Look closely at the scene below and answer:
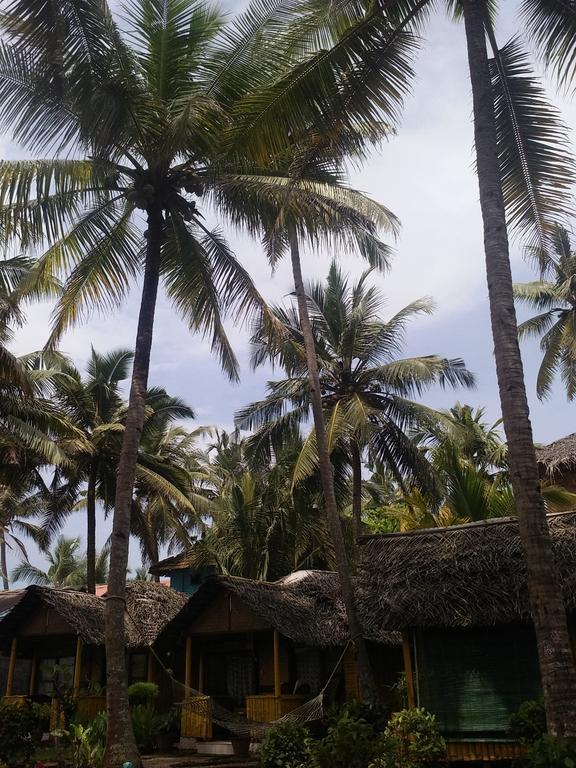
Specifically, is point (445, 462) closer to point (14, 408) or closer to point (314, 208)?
point (314, 208)

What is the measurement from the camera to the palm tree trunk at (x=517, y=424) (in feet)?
20.7

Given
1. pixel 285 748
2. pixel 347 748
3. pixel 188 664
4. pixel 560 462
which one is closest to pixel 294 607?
pixel 188 664

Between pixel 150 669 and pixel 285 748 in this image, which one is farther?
pixel 150 669

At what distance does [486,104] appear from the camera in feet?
28.0

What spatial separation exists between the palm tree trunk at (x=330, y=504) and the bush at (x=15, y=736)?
5487 millimetres

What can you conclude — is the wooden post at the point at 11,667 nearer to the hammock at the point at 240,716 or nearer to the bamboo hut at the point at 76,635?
the bamboo hut at the point at 76,635

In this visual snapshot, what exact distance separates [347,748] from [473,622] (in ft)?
8.36

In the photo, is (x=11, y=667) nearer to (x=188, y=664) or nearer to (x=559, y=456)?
(x=188, y=664)

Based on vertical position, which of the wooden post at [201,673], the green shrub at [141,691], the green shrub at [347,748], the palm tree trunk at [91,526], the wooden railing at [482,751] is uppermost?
the palm tree trunk at [91,526]

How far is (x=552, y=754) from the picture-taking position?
5.70m

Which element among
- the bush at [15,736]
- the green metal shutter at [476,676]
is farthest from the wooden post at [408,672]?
the bush at [15,736]

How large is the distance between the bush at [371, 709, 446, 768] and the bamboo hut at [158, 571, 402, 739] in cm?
485

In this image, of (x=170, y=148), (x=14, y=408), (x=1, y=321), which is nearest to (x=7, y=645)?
(x=14, y=408)

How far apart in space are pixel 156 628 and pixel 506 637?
36.4 feet
